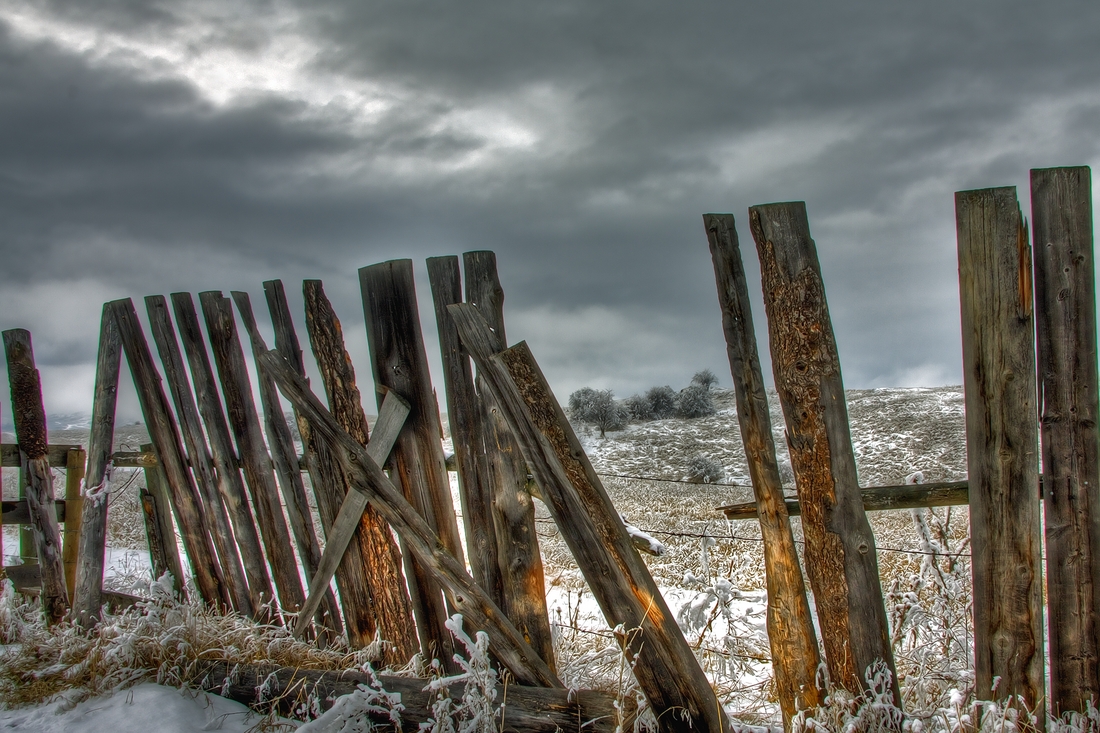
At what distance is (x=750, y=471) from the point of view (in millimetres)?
2365

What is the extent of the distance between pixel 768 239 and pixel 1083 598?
1.65 meters

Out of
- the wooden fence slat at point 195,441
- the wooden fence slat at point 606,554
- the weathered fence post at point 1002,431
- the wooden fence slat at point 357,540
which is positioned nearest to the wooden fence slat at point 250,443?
the wooden fence slat at point 195,441

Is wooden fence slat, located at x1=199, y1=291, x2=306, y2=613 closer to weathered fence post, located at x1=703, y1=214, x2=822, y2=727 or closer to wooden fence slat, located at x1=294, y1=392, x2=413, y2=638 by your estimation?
wooden fence slat, located at x1=294, y1=392, x2=413, y2=638

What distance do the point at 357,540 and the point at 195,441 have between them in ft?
4.63

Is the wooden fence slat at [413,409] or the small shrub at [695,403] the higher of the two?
the wooden fence slat at [413,409]

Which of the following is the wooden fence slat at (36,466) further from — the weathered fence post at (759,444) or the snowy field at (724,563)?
the weathered fence post at (759,444)

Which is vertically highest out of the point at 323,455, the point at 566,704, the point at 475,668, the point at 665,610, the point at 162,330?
the point at 162,330

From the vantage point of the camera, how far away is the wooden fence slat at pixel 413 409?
3.17 meters

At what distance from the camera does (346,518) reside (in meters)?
3.41

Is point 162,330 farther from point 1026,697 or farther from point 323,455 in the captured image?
point 1026,697

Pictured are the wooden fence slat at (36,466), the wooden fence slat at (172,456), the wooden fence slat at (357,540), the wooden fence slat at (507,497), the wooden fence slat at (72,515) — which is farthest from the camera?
the wooden fence slat at (72,515)

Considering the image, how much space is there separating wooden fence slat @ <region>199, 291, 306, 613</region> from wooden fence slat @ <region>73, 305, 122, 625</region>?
1053mm

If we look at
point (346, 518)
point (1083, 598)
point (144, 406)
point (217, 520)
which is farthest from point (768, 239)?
point (144, 406)

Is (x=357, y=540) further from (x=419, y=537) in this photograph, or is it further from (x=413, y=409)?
(x=413, y=409)
